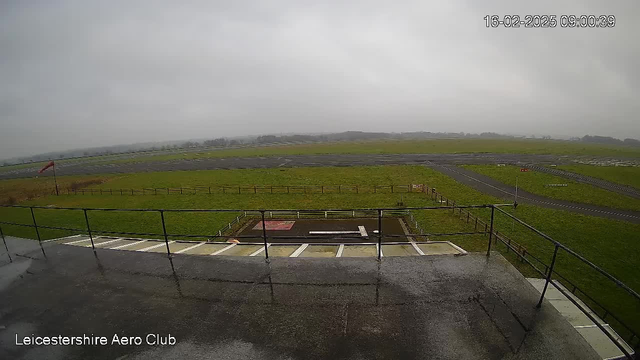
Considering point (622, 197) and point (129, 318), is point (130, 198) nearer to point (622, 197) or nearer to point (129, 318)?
point (129, 318)

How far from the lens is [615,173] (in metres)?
39.7

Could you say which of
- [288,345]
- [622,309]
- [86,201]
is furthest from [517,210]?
[86,201]

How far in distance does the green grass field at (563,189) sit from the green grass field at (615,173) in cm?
678

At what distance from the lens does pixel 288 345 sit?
326cm

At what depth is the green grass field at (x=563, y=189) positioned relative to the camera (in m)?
24.9

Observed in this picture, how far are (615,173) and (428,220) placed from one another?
4261 centimetres

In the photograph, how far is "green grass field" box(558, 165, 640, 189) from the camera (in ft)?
113

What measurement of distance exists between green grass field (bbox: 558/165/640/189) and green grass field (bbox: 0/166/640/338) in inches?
882

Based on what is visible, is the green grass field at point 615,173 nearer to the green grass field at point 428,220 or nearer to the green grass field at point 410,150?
the green grass field at point 428,220

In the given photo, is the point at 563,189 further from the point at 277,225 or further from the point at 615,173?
the point at 277,225

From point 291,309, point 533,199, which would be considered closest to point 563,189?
point 533,199

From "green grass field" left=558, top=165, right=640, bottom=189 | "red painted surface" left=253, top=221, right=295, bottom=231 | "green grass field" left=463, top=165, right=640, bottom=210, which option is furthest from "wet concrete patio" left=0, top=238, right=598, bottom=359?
"green grass field" left=558, top=165, right=640, bottom=189

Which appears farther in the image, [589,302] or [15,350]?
[589,302]

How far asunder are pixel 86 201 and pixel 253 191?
20.5 m
